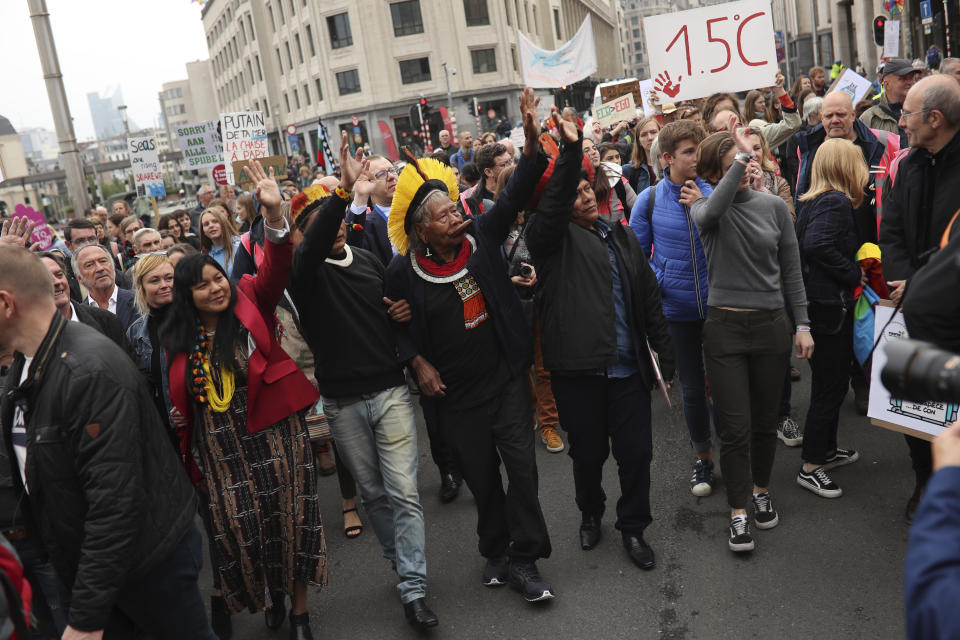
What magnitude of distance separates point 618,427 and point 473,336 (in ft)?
2.99

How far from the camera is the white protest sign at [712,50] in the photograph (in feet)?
26.3

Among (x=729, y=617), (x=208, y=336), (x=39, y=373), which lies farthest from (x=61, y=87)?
(x=729, y=617)

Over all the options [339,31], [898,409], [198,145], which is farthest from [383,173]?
[339,31]

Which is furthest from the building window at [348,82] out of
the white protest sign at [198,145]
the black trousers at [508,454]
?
the black trousers at [508,454]

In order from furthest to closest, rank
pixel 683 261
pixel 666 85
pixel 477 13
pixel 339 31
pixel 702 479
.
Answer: pixel 339 31, pixel 477 13, pixel 666 85, pixel 702 479, pixel 683 261

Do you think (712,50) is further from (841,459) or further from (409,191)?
(409,191)

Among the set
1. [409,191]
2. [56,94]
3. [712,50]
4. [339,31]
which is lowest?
[409,191]

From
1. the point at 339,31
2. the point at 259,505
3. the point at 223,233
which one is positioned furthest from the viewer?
the point at 339,31

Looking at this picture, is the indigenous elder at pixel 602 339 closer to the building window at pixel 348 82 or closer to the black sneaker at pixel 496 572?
the black sneaker at pixel 496 572

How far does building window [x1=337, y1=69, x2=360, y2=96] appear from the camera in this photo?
5072 centimetres

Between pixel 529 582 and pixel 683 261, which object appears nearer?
pixel 529 582

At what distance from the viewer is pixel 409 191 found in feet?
12.9

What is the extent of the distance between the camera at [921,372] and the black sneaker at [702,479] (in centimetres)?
352

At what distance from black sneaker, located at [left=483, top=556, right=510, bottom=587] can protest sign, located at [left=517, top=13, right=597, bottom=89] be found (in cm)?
1195
